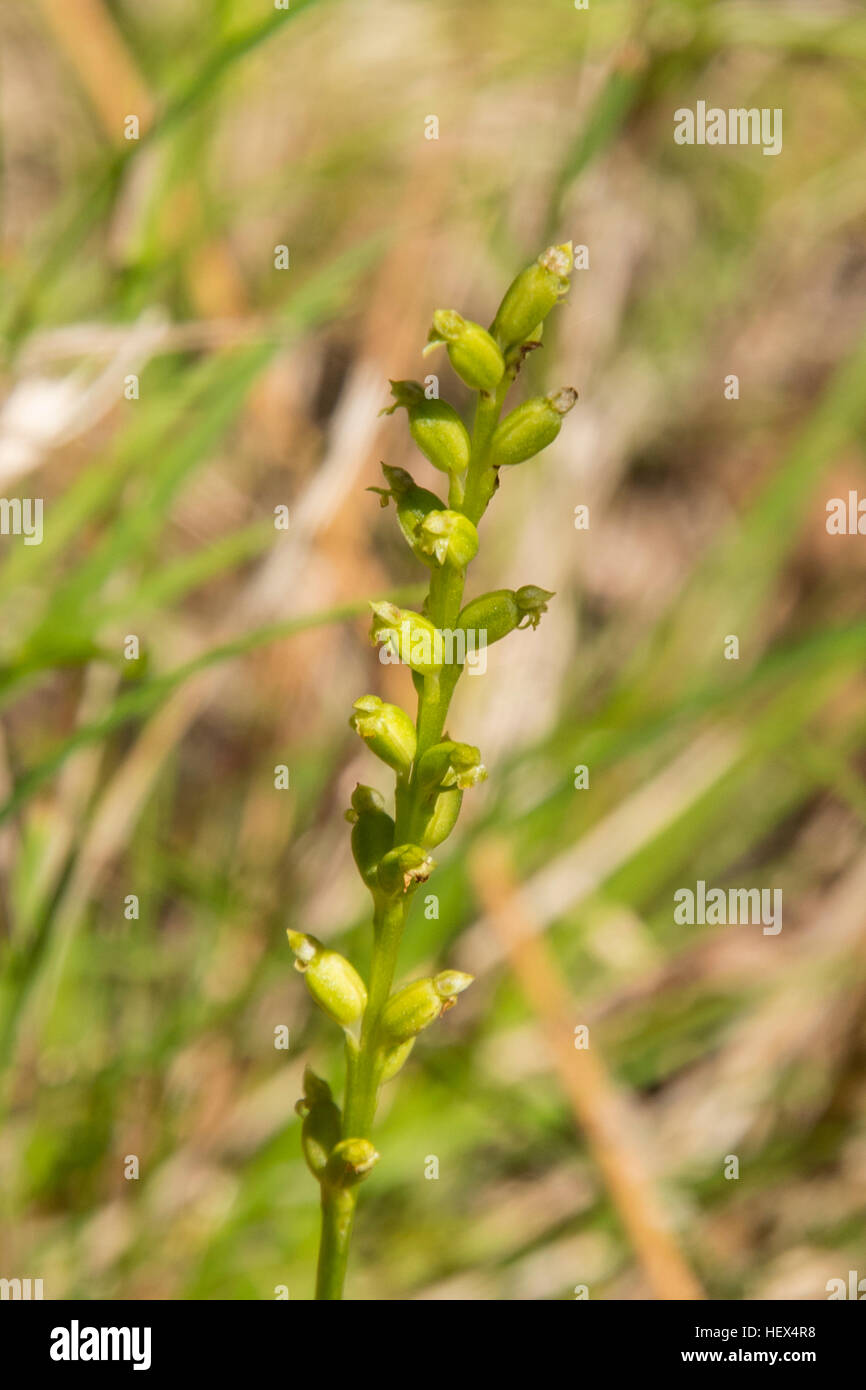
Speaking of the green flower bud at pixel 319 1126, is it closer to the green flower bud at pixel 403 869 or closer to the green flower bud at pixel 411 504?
the green flower bud at pixel 403 869

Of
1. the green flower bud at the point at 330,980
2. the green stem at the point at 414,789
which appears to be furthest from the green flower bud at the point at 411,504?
the green flower bud at the point at 330,980

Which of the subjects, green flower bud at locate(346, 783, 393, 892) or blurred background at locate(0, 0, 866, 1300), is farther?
blurred background at locate(0, 0, 866, 1300)

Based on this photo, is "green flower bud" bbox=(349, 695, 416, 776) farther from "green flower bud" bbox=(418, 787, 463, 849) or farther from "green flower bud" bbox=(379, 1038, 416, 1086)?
"green flower bud" bbox=(379, 1038, 416, 1086)

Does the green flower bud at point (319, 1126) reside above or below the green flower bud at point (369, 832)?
below

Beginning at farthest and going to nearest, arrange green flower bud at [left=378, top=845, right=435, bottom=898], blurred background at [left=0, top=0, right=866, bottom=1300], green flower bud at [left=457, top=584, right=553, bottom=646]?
1. blurred background at [left=0, top=0, right=866, bottom=1300]
2. green flower bud at [left=457, top=584, right=553, bottom=646]
3. green flower bud at [left=378, top=845, right=435, bottom=898]

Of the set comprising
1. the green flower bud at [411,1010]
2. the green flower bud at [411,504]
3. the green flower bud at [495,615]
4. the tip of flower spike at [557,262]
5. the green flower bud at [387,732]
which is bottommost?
the green flower bud at [411,1010]

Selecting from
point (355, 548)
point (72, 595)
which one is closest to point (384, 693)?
point (355, 548)

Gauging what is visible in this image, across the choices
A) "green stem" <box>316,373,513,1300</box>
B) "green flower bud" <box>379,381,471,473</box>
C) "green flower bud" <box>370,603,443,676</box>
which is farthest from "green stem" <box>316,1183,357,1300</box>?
"green flower bud" <box>379,381,471,473</box>
